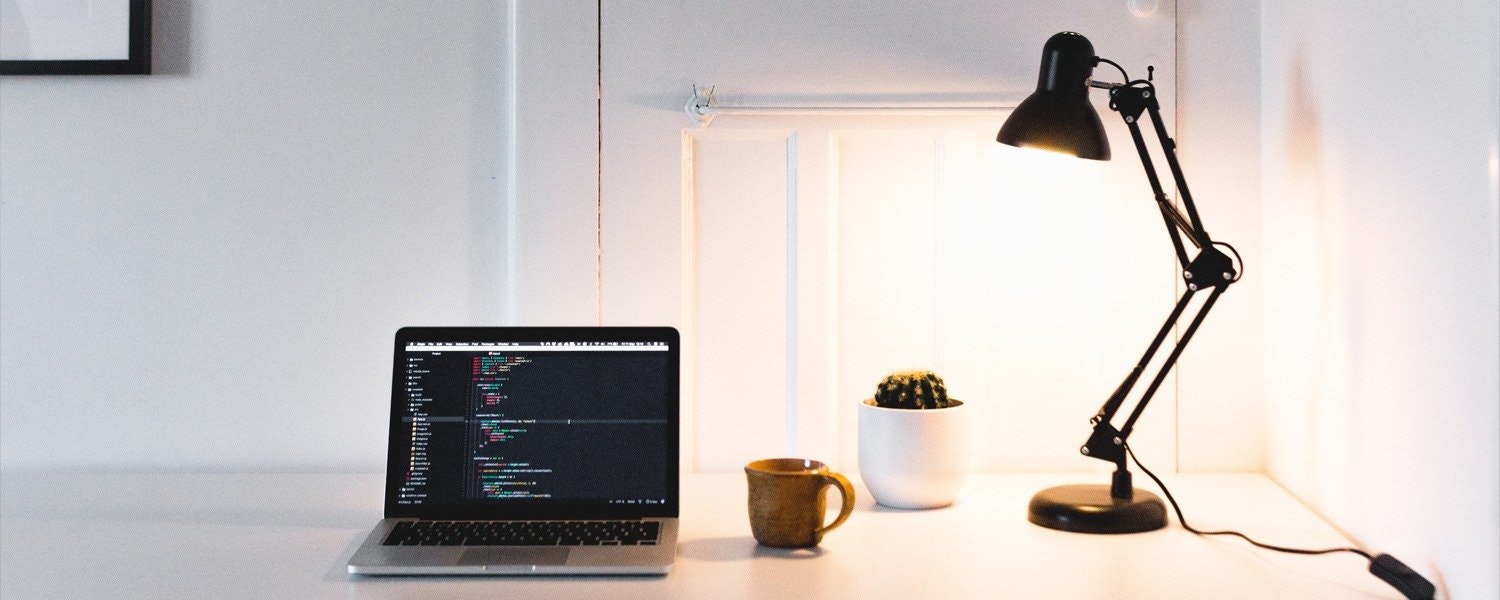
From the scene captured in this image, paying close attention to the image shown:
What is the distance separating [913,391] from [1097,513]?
9.1 inches

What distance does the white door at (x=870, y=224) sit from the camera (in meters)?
1.45

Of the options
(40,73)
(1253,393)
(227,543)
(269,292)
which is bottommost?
(227,543)

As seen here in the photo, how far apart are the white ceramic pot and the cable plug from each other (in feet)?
1.36

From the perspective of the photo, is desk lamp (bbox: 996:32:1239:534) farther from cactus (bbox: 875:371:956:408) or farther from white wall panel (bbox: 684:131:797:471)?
white wall panel (bbox: 684:131:797:471)

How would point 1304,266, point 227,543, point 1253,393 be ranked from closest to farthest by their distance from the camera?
point 227,543
point 1304,266
point 1253,393

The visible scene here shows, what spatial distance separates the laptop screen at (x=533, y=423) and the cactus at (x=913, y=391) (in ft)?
0.80

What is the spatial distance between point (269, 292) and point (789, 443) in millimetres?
703

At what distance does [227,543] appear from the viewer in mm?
1146

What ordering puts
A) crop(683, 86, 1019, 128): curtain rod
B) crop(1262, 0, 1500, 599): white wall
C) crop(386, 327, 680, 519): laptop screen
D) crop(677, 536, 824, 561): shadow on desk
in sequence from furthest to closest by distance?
1. crop(683, 86, 1019, 128): curtain rod
2. crop(386, 327, 680, 519): laptop screen
3. crop(677, 536, 824, 561): shadow on desk
4. crop(1262, 0, 1500, 599): white wall

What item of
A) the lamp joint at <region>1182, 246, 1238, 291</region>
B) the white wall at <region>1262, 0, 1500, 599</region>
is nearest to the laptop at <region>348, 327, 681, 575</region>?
the lamp joint at <region>1182, 246, 1238, 291</region>

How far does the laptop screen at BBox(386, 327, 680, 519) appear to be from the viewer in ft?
3.93

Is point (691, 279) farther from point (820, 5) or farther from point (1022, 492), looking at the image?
point (1022, 492)

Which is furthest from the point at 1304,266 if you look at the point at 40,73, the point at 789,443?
the point at 40,73

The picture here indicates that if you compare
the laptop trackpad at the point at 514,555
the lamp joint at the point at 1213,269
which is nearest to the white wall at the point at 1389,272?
the lamp joint at the point at 1213,269
